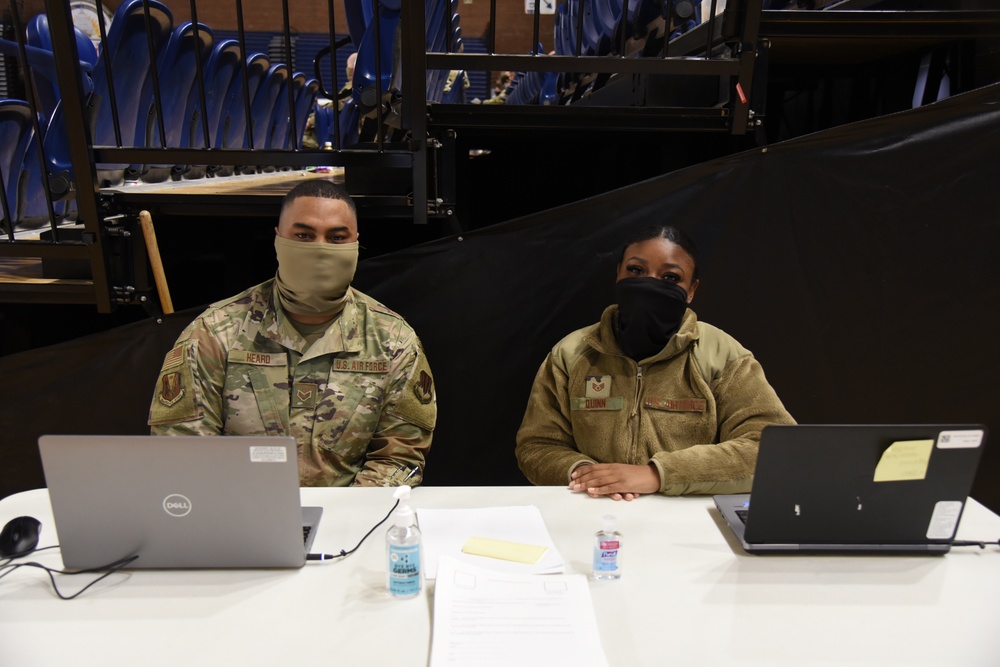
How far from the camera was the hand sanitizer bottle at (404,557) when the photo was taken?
1093 mm

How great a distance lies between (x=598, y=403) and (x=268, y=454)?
91 centimetres

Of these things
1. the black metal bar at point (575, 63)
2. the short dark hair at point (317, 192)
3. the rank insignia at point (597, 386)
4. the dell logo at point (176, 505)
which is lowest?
the rank insignia at point (597, 386)

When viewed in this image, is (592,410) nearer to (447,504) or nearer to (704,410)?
(704,410)

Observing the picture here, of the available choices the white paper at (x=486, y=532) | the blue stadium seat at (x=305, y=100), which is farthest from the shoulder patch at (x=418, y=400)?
the blue stadium seat at (x=305, y=100)

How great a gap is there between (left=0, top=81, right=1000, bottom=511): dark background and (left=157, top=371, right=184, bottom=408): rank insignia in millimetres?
503

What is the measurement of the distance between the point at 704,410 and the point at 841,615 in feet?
2.30

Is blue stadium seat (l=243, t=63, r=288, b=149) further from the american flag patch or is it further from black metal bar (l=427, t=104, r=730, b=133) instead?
the american flag patch

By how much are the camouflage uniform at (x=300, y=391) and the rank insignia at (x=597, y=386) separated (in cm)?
46

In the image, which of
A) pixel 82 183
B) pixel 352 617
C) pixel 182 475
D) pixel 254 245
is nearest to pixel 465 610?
pixel 352 617

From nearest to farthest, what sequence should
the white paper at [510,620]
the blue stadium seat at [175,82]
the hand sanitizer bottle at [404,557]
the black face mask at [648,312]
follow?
1. the white paper at [510,620]
2. the hand sanitizer bottle at [404,557]
3. the black face mask at [648,312]
4. the blue stadium seat at [175,82]

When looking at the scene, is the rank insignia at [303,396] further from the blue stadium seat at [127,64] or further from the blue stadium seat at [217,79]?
the blue stadium seat at [217,79]

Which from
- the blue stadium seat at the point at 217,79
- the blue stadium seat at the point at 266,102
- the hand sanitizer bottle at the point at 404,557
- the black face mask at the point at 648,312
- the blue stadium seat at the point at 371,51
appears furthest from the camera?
the blue stadium seat at the point at 266,102

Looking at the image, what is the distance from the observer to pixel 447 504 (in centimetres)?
144

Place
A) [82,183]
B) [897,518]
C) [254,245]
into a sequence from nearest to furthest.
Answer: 1. [897,518]
2. [82,183]
3. [254,245]
